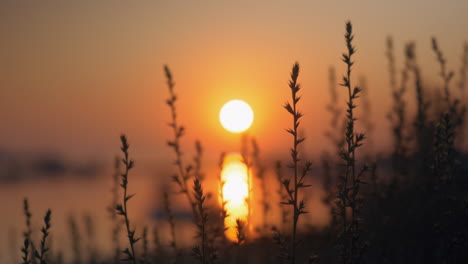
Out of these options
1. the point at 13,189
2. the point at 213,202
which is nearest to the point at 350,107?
the point at 213,202

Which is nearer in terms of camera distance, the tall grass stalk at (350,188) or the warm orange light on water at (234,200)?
the tall grass stalk at (350,188)

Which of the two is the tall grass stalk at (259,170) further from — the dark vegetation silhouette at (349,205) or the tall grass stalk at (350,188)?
the tall grass stalk at (350,188)

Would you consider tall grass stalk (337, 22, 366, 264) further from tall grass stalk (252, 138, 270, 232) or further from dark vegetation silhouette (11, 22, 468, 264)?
tall grass stalk (252, 138, 270, 232)

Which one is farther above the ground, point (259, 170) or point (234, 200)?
point (259, 170)

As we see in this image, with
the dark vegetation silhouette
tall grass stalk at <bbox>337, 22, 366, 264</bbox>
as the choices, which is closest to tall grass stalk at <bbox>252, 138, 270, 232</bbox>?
the dark vegetation silhouette

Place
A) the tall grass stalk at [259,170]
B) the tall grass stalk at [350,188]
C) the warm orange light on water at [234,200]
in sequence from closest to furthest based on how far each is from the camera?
the tall grass stalk at [350,188], the warm orange light on water at [234,200], the tall grass stalk at [259,170]

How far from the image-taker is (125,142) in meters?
3.76

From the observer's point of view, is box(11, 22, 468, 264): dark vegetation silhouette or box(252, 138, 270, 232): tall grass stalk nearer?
box(11, 22, 468, 264): dark vegetation silhouette

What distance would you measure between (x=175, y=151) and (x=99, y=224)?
9627 millimetres

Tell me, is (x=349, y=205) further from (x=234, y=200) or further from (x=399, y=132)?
(x=234, y=200)

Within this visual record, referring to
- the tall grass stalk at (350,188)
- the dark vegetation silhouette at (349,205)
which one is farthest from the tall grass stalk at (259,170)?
the tall grass stalk at (350,188)

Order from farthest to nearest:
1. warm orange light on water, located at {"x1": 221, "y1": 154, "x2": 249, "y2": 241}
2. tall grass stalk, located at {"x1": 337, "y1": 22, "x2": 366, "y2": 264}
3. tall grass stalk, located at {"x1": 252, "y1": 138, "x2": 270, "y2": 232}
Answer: tall grass stalk, located at {"x1": 252, "y1": 138, "x2": 270, "y2": 232} → warm orange light on water, located at {"x1": 221, "y1": 154, "x2": 249, "y2": 241} → tall grass stalk, located at {"x1": 337, "y1": 22, "x2": 366, "y2": 264}

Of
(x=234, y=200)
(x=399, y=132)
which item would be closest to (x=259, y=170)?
(x=399, y=132)

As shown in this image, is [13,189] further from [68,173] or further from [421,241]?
[421,241]
